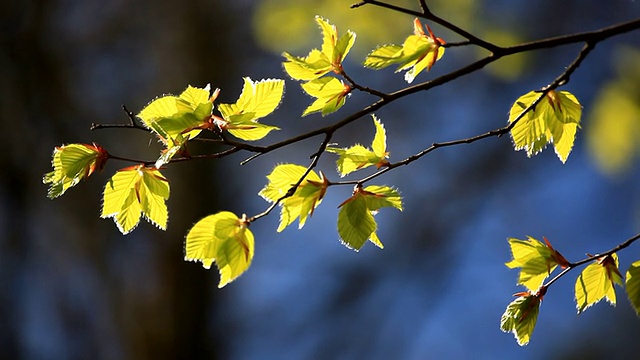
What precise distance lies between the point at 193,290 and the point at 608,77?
5.91 feet

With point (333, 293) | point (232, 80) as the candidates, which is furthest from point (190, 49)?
point (333, 293)

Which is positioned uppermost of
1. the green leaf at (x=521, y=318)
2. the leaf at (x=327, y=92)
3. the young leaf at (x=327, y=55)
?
the young leaf at (x=327, y=55)

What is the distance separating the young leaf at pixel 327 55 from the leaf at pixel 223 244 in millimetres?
139

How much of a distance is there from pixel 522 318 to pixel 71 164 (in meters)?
0.42

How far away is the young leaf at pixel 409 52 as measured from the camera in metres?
0.55

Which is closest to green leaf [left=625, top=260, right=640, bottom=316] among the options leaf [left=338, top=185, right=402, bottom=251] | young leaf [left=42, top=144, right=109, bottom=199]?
leaf [left=338, top=185, right=402, bottom=251]

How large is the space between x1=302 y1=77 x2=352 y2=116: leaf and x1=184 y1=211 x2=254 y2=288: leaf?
12 centimetres

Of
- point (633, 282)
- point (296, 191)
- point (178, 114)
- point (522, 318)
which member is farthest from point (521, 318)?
point (178, 114)

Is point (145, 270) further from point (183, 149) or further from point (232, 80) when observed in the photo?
point (183, 149)

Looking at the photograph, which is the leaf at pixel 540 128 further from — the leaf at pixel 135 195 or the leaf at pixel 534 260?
the leaf at pixel 135 195

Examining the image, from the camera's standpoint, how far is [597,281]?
2.09ft

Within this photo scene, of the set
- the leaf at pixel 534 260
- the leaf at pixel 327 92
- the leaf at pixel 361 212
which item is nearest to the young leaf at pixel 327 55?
the leaf at pixel 327 92

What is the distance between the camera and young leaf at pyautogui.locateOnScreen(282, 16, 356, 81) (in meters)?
0.59

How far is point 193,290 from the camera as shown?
2.84 m
